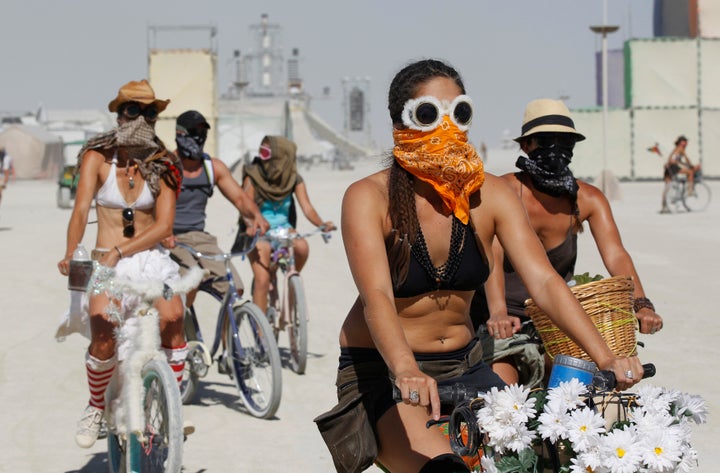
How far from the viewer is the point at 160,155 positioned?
20.3 feet

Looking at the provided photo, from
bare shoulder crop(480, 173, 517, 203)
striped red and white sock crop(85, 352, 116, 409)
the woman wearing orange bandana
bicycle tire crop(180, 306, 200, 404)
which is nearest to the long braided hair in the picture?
the woman wearing orange bandana

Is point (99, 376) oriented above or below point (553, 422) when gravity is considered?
below

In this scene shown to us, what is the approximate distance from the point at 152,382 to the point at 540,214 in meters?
1.91

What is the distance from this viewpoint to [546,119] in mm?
5191

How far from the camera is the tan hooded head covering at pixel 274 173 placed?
9.71 metres

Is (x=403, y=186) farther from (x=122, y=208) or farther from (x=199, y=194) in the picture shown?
(x=199, y=194)

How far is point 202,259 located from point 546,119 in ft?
11.5

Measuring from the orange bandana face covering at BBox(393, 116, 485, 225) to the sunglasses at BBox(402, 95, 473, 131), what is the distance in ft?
0.06

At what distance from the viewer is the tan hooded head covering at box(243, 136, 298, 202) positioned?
971 centimetres

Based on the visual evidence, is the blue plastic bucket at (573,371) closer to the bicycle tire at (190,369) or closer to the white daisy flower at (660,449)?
the white daisy flower at (660,449)

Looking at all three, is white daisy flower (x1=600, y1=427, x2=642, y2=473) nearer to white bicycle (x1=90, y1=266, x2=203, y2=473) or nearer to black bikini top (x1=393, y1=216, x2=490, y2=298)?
black bikini top (x1=393, y1=216, x2=490, y2=298)

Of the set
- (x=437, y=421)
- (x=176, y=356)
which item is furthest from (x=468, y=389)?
Answer: (x=176, y=356)

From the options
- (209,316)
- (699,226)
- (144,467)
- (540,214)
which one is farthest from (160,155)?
(699,226)

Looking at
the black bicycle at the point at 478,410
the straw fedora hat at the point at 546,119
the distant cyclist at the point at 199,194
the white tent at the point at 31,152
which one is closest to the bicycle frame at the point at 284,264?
the distant cyclist at the point at 199,194
